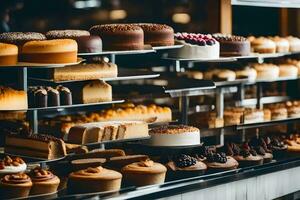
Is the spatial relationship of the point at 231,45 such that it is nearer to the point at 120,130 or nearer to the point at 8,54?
the point at 120,130

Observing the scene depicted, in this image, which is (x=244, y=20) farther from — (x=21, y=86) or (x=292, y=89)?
(x=21, y=86)

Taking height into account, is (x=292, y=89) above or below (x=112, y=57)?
below

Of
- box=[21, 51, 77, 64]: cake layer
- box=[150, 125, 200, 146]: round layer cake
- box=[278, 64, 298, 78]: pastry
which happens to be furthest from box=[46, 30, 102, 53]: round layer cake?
box=[278, 64, 298, 78]: pastry

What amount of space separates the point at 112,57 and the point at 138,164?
1.28m

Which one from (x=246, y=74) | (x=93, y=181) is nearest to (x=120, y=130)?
(x=93, y=181)

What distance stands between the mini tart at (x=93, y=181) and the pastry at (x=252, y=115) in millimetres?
2924

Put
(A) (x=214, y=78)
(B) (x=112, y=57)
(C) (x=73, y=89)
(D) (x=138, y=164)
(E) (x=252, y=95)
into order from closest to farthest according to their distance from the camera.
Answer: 1. (D) (x=138, y=164)
2. (C) (x=73, y=89)
3. (B) (x=112, y=57)
4. (A) (x=214, y=78)
5. (E) (x=252, y=95)

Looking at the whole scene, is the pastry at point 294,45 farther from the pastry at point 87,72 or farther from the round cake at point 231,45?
the pastry at point 87,72

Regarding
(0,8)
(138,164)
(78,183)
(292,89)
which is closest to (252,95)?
(292,89)

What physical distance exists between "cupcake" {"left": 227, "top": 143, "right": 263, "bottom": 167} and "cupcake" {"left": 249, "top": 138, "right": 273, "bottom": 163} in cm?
8

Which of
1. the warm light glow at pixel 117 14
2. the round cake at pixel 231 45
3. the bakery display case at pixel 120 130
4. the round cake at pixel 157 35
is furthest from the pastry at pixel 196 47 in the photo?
the warm light glow at pixel 117 14

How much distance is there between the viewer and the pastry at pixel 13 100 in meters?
5.25

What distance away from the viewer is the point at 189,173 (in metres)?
5.48

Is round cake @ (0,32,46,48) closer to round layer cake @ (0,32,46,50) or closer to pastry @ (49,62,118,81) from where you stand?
round layer cake @ (0,32,46,50)
